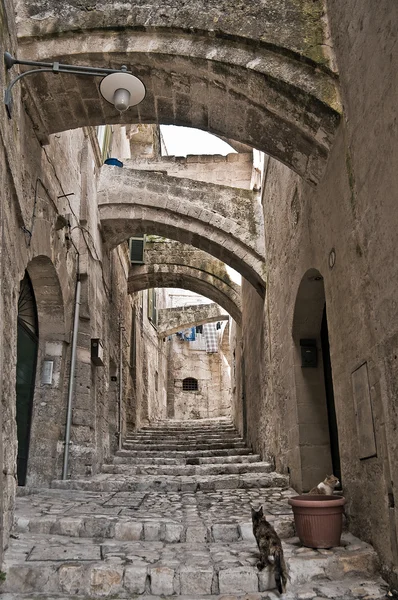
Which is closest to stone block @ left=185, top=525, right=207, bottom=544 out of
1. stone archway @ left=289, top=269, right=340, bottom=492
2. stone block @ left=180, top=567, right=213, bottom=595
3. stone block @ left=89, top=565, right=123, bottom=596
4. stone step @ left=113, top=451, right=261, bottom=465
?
stone block @ left=180, top=567, right=213, bottom=595

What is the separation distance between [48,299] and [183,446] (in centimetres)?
418

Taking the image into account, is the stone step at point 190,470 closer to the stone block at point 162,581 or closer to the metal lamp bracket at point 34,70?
the stone block at point 162,581

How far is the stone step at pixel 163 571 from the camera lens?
316 centimetres

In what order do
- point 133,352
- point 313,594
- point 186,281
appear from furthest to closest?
point 133,352
point 186,281
point 313,594

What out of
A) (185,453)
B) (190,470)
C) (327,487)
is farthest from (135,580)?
(185,453)

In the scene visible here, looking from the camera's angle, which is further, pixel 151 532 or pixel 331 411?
pixel 331 411

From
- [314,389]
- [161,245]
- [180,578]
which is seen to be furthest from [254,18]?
[161,245]

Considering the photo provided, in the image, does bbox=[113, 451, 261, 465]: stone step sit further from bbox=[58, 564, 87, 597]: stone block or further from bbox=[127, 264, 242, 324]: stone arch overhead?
bbox=[58, 564, 87, 597]: stone block

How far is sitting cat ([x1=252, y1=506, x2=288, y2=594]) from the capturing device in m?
3.11

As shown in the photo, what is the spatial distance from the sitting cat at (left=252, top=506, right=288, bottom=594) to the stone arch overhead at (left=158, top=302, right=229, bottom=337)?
44.7 ft

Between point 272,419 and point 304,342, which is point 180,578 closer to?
point 304,342

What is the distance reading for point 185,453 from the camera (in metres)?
8.46

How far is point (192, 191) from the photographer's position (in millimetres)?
8227

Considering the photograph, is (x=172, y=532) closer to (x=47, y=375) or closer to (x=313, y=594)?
(x=313, y=594)
